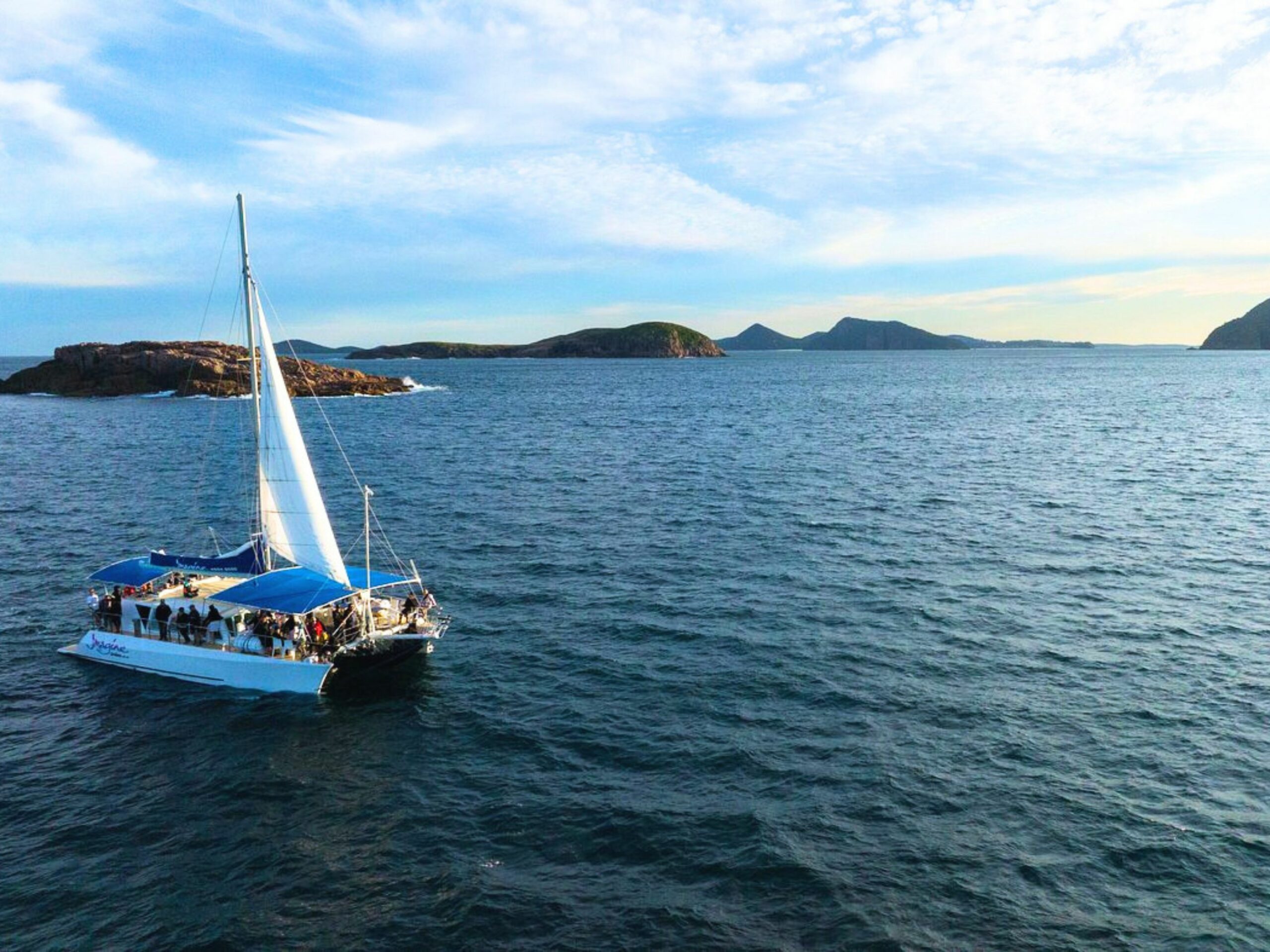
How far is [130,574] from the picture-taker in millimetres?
35969

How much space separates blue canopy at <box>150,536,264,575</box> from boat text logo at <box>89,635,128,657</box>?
11.8 feet

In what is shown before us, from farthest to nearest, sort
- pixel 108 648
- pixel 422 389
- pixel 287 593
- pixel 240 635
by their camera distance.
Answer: pixel 422 389 < pixel 108 648 < pixel 240 635 < pixel 287 593

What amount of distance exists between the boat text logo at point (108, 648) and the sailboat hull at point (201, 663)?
0.8 inches

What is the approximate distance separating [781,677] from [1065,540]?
2638 cm

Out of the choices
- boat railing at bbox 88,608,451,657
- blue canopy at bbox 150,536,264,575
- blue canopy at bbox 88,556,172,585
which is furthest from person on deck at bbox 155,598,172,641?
blue canopy at bbox 150,536,264,575

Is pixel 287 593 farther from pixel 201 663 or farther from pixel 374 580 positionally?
pixel 201 663

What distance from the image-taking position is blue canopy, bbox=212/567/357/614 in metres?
31.5

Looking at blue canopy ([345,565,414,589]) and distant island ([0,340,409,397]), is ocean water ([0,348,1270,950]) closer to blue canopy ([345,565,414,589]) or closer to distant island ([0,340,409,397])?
blue canopy ([345,565,414,589])

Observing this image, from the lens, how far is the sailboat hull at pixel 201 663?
3156 centimetres

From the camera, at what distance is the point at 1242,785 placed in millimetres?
Result: 24000

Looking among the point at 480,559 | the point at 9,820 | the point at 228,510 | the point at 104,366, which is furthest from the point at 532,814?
the point at 104,366

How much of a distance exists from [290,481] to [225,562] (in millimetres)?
4968

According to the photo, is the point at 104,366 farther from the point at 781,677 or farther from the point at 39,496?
the point at 781,677

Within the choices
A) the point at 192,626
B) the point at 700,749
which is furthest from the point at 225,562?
the point at 700,749
